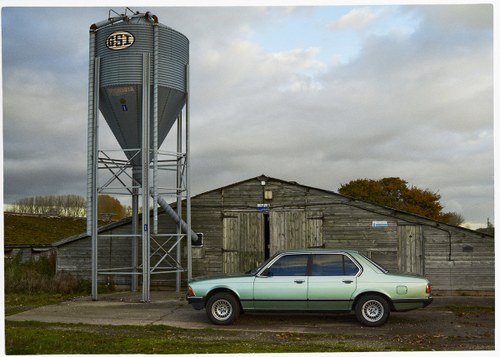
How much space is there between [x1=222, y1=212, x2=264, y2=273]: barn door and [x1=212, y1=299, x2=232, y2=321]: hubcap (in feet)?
22.1

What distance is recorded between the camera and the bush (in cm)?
1923

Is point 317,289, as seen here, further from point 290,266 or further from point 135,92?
point 135,92

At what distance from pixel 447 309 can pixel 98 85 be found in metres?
11.5

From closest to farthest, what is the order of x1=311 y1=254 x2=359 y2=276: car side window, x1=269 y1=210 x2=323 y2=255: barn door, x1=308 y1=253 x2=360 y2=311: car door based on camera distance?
1. x1=308 y1=253 x2=360 y2=311: car door
2. x1=311 y1=254 x2=359 y2=276: car side window
3. x1=269 y1=210 x2=323 y2=255: barn door

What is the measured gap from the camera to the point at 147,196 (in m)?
16.7

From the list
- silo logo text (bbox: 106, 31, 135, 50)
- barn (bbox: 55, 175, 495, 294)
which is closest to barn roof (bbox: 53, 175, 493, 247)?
barn (bbox: 55, 175, 495, 294)

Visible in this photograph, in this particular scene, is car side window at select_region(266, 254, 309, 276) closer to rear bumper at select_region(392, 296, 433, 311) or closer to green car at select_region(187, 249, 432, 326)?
green car at select_region(187, 249, 432, 326)

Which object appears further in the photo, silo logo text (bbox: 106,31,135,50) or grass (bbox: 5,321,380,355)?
silo logo text (bbox: 106,31,135,50)

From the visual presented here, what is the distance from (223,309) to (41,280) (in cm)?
922

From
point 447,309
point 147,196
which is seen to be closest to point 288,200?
point 147,196

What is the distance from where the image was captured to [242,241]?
1986 cm

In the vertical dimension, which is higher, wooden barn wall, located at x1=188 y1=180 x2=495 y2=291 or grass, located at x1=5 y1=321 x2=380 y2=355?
wooden barn wall, located at x1=188 y1=180 x2=495 y2=291

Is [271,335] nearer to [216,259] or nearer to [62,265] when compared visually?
[216,259]

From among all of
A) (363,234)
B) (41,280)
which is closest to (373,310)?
(363,234)
